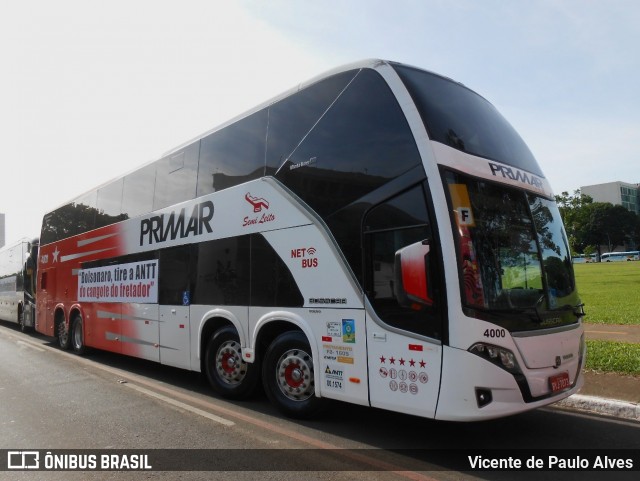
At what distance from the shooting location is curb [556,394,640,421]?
19.4 feet

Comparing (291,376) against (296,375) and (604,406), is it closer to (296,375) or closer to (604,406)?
(296,375)

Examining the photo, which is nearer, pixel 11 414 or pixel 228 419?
pixel 228 419

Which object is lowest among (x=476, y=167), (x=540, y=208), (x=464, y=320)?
(x=464, y=320)

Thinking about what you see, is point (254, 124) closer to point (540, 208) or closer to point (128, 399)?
point (540, 208)

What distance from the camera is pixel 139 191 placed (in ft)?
31.2

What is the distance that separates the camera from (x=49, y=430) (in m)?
5.75

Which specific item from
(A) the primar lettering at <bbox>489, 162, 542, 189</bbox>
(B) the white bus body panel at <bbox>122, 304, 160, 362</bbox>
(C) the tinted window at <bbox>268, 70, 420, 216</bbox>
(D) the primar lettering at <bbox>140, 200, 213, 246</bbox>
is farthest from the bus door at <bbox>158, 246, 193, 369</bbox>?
(A) the primar lettering at <bbox>489, 162, 542, 189</bbox>

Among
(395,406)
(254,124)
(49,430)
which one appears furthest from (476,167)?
(49,430)

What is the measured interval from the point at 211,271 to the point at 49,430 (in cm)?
284

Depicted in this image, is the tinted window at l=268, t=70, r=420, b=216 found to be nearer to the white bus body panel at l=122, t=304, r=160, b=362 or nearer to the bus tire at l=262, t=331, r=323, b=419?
the bus tire at l=262, t=331, r=323, b=419

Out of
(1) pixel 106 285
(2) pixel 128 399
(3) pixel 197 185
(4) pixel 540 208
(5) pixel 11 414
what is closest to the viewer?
(4) pixel 540 208

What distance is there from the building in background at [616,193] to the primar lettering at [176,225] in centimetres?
13678

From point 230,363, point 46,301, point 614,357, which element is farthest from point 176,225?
point 46,301

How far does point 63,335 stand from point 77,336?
110 centimetres
